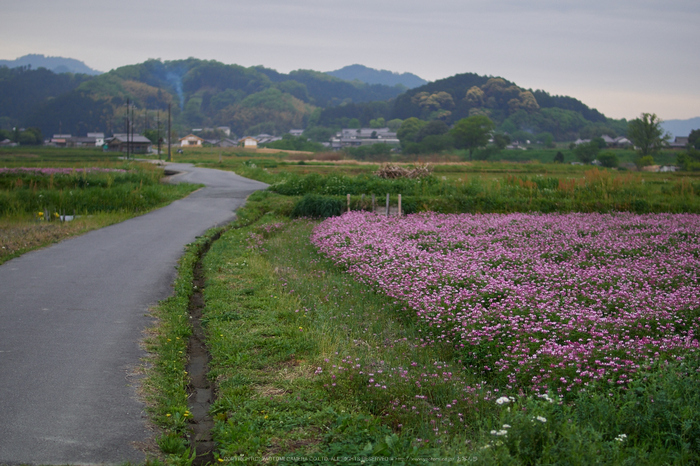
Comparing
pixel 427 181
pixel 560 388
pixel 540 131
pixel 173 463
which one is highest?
pixel 540 131

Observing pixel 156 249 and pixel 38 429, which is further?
pixel 156 249

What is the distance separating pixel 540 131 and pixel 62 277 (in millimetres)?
147282

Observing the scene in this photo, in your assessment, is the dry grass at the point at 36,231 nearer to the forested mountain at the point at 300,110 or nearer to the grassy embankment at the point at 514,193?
the grassy embankment at the point at 514,193

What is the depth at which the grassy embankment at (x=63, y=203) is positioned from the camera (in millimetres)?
13055

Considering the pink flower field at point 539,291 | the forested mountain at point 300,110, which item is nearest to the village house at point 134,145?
the forested mountain at point 300,110

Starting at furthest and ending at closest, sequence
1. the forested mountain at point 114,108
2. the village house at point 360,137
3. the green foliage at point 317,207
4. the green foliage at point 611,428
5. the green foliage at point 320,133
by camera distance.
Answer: the forested mountain at point 114,108 → the green foliage at point 320,133 → the village house at point 360,137 → the green foliage at point 317,207 → the green foliage at point 611,428

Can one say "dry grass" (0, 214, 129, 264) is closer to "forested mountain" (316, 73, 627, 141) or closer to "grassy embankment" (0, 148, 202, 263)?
"grassy embankment" (0, 148, 202, 263)

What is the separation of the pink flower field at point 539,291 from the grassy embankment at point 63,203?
21.6 feet

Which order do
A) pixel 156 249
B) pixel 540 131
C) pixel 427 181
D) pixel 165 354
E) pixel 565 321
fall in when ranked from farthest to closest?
pixel 540 131 < pixel 427 181 < pixel 156 249 < pixel 565 321 < pixel 165 354

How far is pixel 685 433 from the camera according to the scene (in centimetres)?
401

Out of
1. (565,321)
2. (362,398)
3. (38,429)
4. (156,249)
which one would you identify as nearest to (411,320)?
(565,321)

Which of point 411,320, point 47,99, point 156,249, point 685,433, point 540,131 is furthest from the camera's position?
point 47,99

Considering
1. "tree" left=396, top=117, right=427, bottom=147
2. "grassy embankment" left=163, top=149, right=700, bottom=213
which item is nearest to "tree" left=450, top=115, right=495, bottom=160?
"tree" left=396, top=117, right=427, bottom=147

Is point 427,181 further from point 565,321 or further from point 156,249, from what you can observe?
point 565,321
